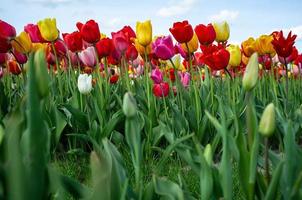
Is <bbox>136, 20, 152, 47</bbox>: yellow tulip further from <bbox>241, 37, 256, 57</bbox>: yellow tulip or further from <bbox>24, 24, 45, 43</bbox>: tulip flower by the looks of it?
<bbox>24, 24, 45, 43</bbox>: tulip flower

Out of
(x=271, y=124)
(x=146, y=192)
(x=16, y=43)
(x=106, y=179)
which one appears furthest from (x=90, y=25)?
(x=106, y=179)

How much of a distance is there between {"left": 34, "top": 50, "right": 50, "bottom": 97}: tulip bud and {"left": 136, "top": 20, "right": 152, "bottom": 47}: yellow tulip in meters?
2.60

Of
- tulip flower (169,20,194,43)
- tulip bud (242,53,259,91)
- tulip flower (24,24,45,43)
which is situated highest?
tulip flower (24,24,45,43)

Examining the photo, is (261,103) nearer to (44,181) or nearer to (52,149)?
(52,149)

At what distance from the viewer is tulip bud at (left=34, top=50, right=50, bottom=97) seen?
1.05 meters

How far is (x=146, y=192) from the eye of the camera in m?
1.59

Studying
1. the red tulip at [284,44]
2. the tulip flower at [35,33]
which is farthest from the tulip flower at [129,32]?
the red tulip at [284,44]

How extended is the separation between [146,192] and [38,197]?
63 centimetres

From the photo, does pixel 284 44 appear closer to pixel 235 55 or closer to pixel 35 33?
pixel 235 55

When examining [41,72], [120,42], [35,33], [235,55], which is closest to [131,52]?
[120,42]

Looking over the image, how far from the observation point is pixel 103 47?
154 inches

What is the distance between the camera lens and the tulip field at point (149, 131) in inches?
40.1

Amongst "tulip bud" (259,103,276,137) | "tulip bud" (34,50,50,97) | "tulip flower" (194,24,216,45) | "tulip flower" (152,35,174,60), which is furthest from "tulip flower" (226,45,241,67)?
"tulip bud" (34,50,50,97)

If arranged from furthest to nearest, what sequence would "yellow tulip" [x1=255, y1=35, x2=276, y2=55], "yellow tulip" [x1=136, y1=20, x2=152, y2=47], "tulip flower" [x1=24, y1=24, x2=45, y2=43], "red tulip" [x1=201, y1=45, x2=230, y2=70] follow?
"tulip flower" [x1=24, y1=24, x2=45, y2=43], "yellow tulip" [x1=255, y1=35, x2=276, y2=55], "yellow tulip" [x1=136, y1=20, x2=152, y2=47], "red tulip" [x1=201, y1=45, x2=230, y2=70]
